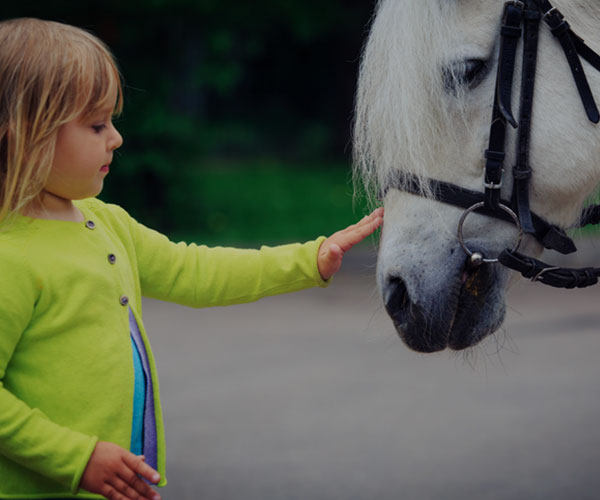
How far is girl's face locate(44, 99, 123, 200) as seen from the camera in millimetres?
1661

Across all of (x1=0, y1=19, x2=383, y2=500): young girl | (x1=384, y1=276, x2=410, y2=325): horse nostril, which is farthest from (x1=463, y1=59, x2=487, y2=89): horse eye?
(x1=0, y1=19, x2=383, y2=500): young girl

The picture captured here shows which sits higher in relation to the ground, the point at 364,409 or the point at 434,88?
the point at 434,88

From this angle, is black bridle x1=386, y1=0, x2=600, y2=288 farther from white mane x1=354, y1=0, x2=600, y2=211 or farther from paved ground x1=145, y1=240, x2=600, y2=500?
paved ground x1=145, y1=240, x2=600, y2=500

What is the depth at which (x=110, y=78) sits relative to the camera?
5.56 ft

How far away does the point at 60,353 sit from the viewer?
5.39 feet

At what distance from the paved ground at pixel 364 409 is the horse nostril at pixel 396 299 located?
548 millimetres

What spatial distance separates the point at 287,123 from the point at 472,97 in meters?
17.9

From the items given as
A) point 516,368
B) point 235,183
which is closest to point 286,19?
point 235,183

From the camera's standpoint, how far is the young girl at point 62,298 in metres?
1.57

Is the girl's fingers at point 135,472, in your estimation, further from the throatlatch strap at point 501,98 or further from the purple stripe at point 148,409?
the throatlatch strap at point 501,98

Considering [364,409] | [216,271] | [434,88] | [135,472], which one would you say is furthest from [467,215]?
[364,409]

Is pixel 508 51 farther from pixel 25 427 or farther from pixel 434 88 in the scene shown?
pixel 25 427

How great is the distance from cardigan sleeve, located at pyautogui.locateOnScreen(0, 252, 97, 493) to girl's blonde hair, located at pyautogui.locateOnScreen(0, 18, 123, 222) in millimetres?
143

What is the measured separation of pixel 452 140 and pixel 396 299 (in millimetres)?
391
